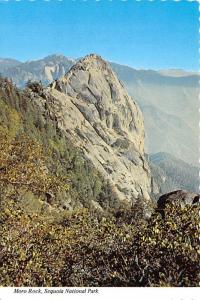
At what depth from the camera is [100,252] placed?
64.6 feet

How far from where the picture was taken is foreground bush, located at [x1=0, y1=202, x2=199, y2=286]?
647 inches

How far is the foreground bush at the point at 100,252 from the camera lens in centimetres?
1642

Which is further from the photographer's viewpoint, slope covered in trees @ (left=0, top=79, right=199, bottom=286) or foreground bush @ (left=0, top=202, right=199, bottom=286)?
slope covered in trees @ (left=0, top=79, right=199, bottom=286)

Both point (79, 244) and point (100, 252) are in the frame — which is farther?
point (79, 244)

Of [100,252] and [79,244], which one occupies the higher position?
[100,252]

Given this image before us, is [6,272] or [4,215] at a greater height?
[4,215]

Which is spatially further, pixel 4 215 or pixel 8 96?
pixel 8 96

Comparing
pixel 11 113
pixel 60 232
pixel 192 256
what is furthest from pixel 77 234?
pixel 11 113

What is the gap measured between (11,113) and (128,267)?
5982 inches

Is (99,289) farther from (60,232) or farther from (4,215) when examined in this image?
(4,215)

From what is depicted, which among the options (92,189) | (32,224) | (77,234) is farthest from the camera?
(92,189)

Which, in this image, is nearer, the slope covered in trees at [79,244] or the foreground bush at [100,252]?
the foreground bush at [100,252]

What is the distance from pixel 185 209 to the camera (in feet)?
57.8

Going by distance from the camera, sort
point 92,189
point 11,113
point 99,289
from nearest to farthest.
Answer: point 99,289
point 11,113
point 92,189
